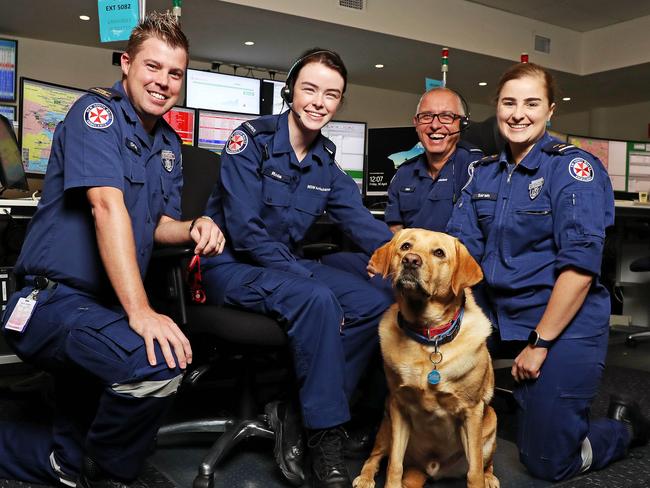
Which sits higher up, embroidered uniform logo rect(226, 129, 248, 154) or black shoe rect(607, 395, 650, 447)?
embroidered uniform logo rect(226, 129, 248, 154)

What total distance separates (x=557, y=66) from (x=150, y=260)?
23.3 feet

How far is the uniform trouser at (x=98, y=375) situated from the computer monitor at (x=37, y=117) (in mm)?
1302

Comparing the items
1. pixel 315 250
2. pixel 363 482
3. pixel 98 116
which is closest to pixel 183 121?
pixel 315 250

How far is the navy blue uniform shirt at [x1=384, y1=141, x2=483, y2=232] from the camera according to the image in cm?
218

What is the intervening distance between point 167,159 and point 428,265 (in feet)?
2.57

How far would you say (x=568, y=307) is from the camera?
1607 millimetres

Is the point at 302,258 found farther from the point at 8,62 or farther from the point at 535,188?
the point at 8,62

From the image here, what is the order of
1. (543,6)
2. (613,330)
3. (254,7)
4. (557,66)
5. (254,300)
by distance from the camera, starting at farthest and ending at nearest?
(557,66)
(543,6)
(254,7)
(613,330)
(254,300)

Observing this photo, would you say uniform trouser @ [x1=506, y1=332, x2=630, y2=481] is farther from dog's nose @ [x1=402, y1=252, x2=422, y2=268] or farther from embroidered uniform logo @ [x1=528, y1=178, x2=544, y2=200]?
dog's nose @ [x1=402, y1=252, x2=422, y2=268]

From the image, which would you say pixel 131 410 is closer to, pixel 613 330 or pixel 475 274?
pixel 475 274

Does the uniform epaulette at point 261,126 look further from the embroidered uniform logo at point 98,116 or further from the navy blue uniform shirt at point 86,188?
the embroidered uniform logo at point 98,116

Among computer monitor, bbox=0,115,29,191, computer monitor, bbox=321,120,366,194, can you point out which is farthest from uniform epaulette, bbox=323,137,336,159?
computer monitor, bbox=321,120,366,194

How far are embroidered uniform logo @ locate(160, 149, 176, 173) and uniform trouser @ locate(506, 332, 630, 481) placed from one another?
1.16 m

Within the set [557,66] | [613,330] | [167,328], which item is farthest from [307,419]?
[557,66]
